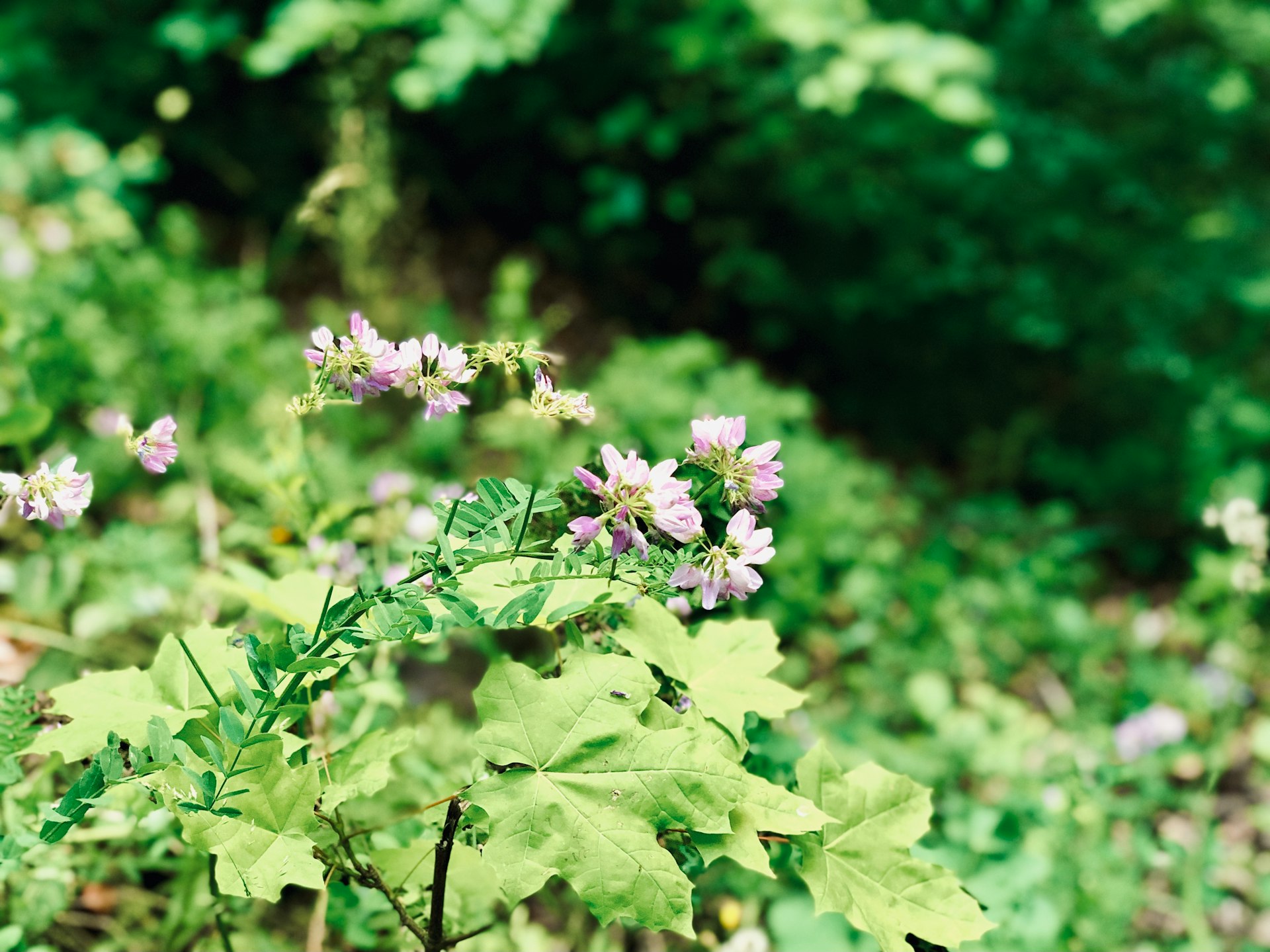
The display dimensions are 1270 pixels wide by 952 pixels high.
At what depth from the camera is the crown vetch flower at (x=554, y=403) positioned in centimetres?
75

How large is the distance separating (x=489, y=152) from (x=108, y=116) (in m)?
1.39

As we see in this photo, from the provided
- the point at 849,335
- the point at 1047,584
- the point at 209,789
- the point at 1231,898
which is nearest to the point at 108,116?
the point at 849,335

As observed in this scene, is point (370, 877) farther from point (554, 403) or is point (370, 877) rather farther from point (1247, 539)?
point (1247, 539)

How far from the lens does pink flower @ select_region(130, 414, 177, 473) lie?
0.81m

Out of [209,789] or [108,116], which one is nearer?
[209,789]

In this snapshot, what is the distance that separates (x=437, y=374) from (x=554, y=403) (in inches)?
5.6

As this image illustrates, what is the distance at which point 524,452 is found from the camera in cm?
231

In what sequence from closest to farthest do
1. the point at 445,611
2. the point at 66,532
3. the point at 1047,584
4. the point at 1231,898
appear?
the point at 445,611 < the point at 66,532 < the point at 1231,898 < the point at 1047,584

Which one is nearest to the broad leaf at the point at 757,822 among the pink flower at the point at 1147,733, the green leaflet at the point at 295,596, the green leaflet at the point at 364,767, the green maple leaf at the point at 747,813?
the green maple leaf at the point at 747,813

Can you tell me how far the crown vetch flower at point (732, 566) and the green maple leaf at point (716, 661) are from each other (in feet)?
0.50

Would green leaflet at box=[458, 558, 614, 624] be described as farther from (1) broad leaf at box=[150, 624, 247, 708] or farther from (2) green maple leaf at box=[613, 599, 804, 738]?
(1) broad leaf at box=[150, 624, 247, 708]

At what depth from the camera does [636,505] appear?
0.70m

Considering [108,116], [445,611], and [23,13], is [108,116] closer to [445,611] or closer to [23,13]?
[23,13]

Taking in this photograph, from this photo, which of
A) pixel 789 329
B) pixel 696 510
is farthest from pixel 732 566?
pixel 789 329
